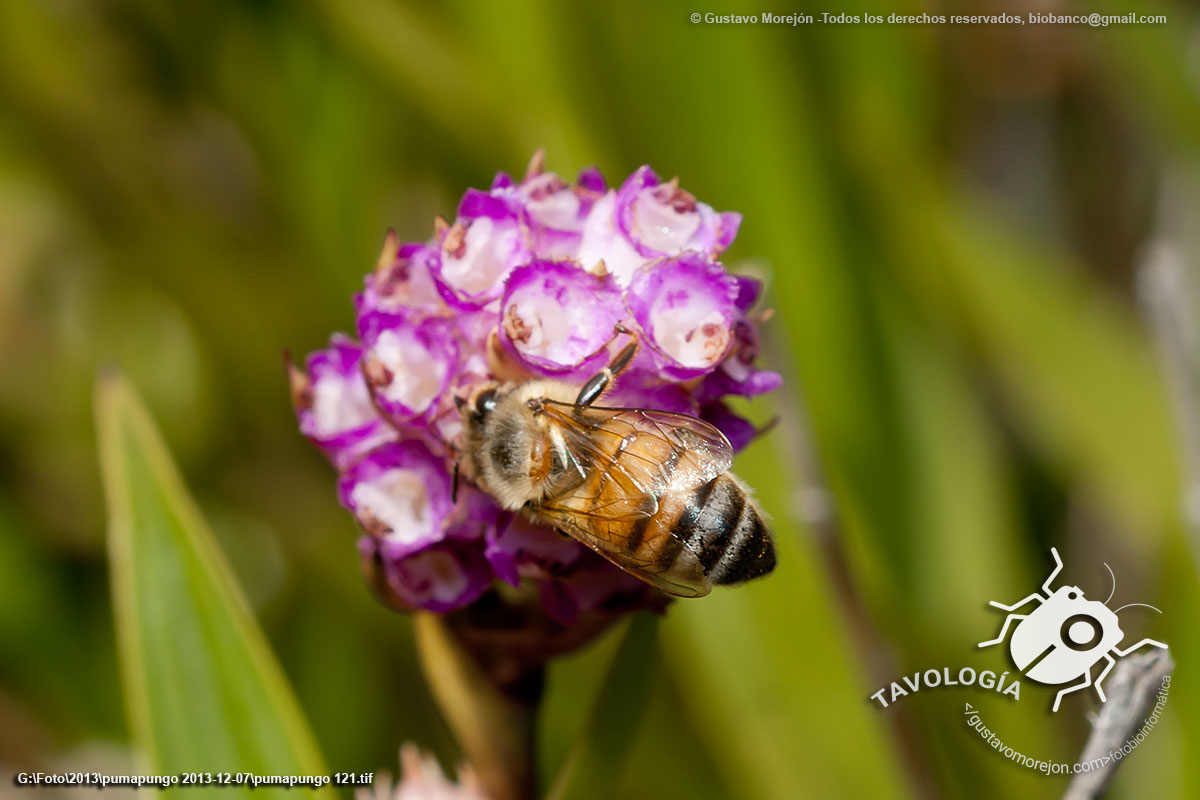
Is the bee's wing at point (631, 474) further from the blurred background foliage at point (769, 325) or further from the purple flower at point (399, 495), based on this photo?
the blurred background foliage at point (769, 325)

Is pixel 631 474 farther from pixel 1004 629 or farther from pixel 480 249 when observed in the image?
pixel 1004 629

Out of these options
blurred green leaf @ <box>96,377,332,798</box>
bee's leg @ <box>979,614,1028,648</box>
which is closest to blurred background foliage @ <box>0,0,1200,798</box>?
bee's leg @ <box>979,614,1028,648</box>

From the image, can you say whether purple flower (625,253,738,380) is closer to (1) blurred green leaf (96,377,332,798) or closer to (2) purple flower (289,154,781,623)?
(2) purple flower (289,154,781,623)

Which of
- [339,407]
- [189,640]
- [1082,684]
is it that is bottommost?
[1082,684]

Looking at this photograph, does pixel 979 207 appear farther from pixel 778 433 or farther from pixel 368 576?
pixel 368 576

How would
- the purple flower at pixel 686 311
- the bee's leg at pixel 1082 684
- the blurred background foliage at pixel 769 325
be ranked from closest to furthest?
the purple flower at pixel 686 311 → the bee's leg at pixel 1082 684 → the blurred background foliage at pixel 769 325

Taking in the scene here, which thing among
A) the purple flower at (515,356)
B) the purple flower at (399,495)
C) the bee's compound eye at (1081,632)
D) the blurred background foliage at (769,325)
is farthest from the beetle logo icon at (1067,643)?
the purple flower at (399,495)

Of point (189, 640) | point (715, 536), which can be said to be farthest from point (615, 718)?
point (189, 640)
